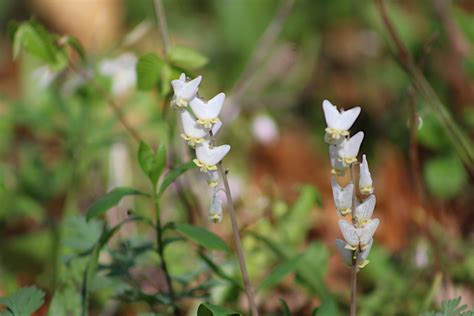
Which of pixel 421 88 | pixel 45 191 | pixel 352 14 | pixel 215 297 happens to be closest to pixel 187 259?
pixel 215 297

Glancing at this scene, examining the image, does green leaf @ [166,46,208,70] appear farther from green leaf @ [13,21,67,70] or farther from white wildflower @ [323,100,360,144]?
white wildflower @ [323,100,360,144]

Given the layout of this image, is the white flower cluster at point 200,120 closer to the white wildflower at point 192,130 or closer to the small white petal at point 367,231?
the white wildflower at point 192,130

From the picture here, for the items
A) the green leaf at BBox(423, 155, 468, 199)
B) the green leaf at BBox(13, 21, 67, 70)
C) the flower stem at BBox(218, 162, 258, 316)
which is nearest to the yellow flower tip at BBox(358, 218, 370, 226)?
the flower stem at BBox(218, 162, 258, 316)

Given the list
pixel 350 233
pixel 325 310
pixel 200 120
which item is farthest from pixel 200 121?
pixel 325 310

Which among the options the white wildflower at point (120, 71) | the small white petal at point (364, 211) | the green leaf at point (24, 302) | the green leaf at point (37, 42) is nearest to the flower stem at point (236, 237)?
the small white petal at point (364, 211)


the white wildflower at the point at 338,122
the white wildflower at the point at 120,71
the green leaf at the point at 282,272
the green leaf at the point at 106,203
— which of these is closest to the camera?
the white wildflower at the point at 338,122
